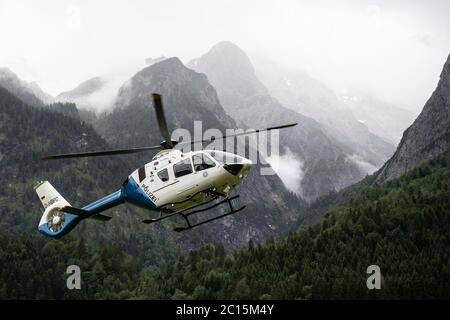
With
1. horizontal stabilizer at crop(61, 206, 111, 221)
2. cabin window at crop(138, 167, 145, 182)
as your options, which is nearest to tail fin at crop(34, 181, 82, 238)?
horizontal stabilizer at crop(61, 206, 111, 221)

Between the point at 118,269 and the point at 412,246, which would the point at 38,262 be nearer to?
the point at 118,269

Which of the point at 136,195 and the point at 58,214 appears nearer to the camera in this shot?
the point at 136,195

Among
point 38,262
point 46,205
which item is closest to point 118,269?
point 38,262

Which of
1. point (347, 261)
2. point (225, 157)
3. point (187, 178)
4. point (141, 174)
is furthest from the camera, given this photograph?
point (347, 261)

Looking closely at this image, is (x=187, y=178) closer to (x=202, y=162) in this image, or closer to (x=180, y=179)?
(x=180, y=179)

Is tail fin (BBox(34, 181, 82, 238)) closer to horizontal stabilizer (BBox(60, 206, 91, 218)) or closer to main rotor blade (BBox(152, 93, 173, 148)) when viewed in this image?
horizontal stabilizer (BBox(60, 206, 91, 218))

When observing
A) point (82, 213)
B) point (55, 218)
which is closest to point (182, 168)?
point (82, 213)

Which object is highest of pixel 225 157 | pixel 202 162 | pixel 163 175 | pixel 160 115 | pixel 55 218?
pixel 160 115
